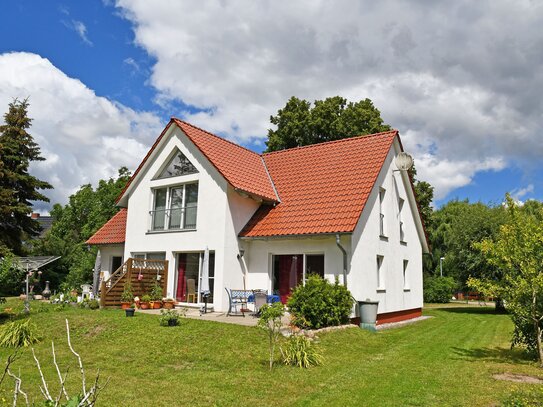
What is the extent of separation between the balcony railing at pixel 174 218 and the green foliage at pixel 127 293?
3.21m

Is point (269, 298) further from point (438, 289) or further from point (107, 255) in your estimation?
point (438, 289)

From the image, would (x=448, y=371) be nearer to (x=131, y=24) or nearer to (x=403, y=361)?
(x=403, y=361)

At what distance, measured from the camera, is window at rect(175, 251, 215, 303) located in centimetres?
1883

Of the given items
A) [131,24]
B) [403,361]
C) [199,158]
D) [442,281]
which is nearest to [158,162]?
[199,158]

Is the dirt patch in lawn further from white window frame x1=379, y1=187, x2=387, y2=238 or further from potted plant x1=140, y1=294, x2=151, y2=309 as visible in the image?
potted plant x1=140, y1=294, x2=151, y2=309

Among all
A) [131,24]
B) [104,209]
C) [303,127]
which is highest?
[303,127]

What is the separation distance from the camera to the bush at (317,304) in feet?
44.7

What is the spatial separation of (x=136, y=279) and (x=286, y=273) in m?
6.27

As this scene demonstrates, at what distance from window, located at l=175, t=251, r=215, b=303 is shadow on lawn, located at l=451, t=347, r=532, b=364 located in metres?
10.2

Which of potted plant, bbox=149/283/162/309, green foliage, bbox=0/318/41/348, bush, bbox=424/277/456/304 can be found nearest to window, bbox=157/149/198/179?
potted plant, bbox=149/283/162/309

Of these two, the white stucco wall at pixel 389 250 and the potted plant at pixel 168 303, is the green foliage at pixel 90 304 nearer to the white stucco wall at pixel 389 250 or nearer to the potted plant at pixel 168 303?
the potted plant at pixel 168 303

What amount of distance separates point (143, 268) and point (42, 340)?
614 centimetres

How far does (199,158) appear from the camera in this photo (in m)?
19.4

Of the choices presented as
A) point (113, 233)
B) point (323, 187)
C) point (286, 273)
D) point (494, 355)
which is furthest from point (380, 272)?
point (113, 233)
